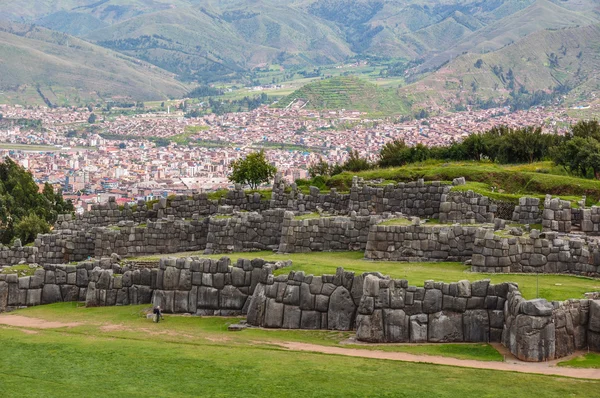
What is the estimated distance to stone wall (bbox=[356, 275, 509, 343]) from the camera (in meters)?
22.8

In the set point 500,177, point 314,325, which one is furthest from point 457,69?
point 314,325

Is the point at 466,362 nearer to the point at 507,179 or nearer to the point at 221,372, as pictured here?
the point at 221,372

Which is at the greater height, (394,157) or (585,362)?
(394,157)

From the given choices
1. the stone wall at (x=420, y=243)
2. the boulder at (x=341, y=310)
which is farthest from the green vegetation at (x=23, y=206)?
the boulder at (x=341, y=310)

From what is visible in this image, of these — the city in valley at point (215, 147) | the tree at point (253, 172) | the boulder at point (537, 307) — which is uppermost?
the city in valley at point (215, 147)

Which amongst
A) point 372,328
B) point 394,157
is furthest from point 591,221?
point 394,157

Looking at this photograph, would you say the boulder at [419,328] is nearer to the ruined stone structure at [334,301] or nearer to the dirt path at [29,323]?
the ruined stone structure at [334,301]

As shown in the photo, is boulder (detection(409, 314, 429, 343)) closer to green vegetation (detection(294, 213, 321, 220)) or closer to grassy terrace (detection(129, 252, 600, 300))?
grassy terrace (detection(129, 252, 600, 300))

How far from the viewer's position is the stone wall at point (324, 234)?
31828mm

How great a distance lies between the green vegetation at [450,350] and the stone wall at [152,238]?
1492cm

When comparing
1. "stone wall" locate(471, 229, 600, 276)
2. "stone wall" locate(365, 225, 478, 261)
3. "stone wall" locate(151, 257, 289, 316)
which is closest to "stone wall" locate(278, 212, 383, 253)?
"stone wall" locate(365, 225, 478, 261)

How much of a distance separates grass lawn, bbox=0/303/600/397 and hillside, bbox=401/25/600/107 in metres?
160

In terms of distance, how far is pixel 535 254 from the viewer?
25922 mm

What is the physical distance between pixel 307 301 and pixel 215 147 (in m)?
150
